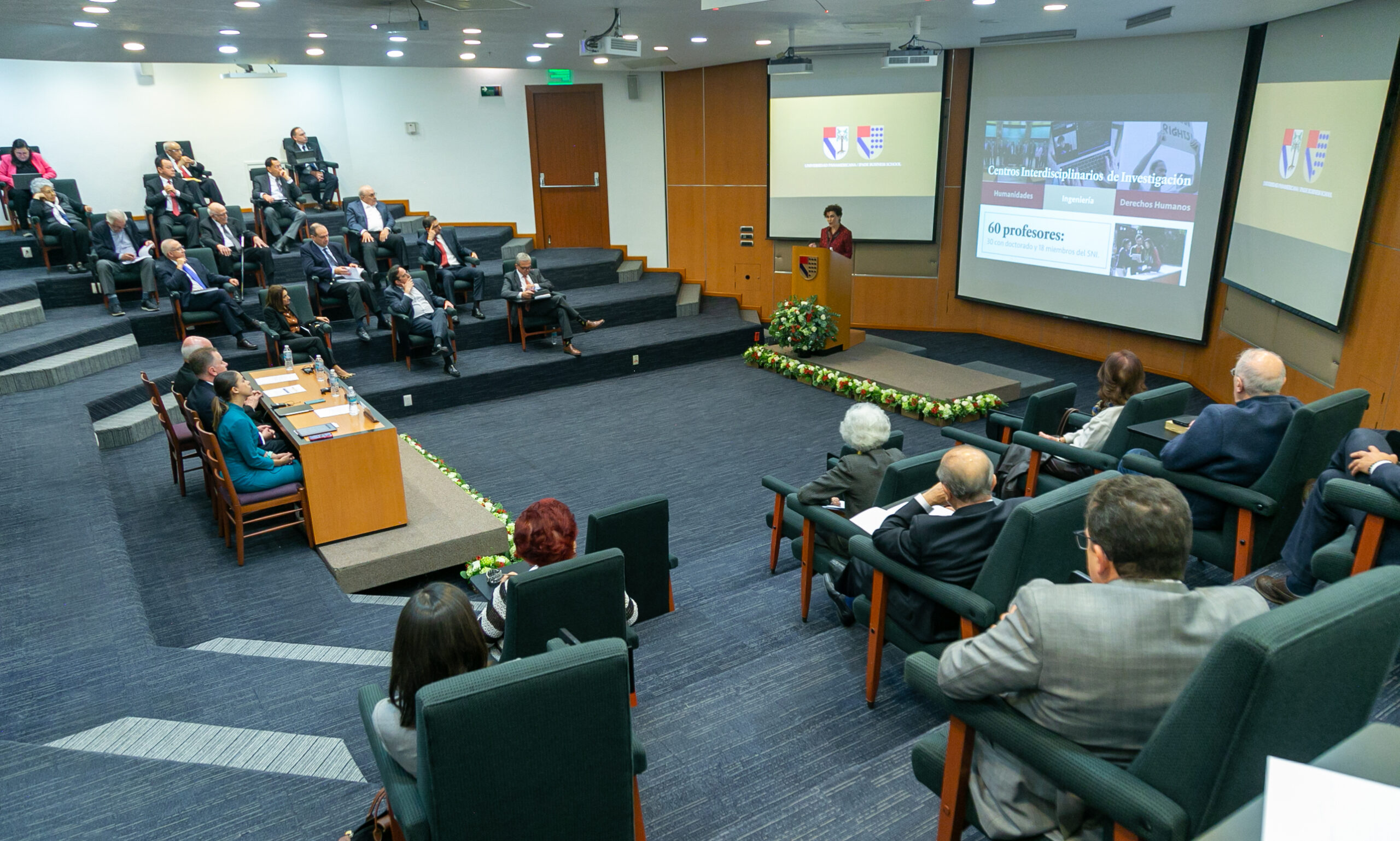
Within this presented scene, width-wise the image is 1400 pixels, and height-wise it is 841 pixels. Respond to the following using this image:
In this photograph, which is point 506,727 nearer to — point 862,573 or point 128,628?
point 862,573

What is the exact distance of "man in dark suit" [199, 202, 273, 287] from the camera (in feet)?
31.0

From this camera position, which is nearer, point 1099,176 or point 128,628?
point 128,628

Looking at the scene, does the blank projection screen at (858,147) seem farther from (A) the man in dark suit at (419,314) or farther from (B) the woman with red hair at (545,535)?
(B) the woman with red hair at (545,535)

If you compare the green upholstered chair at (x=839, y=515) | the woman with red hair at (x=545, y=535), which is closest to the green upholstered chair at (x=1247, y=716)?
the green upholstered chair at (x=839, y=515)

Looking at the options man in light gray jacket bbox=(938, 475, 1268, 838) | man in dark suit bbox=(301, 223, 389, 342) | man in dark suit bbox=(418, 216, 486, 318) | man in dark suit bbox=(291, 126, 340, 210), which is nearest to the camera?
man in light gray jacket bbox=(938, 475, 1268, 838)

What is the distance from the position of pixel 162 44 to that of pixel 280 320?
2.95 meters

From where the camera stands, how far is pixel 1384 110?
18.7ft

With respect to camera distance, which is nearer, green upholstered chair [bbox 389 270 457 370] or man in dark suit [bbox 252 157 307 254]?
green upholstered chair [bbox 389 270 457 370]

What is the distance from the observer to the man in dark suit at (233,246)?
944 centimetres

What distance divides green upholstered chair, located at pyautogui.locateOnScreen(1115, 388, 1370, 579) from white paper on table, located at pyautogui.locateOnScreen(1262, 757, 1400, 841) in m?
2.79

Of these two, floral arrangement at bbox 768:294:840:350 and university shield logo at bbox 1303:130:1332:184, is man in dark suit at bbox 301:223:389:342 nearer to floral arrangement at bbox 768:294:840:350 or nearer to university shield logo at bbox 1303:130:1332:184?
floral arrangement at bbox 768:294:840:350

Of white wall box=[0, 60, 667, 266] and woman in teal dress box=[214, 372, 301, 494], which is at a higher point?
white wall box=[0, 60, 667, 266]

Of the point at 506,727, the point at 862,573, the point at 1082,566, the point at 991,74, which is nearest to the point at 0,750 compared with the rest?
the point at 506,727

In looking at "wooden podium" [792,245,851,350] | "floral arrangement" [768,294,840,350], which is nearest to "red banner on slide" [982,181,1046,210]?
"wooden podium" [792,245,851,350]
